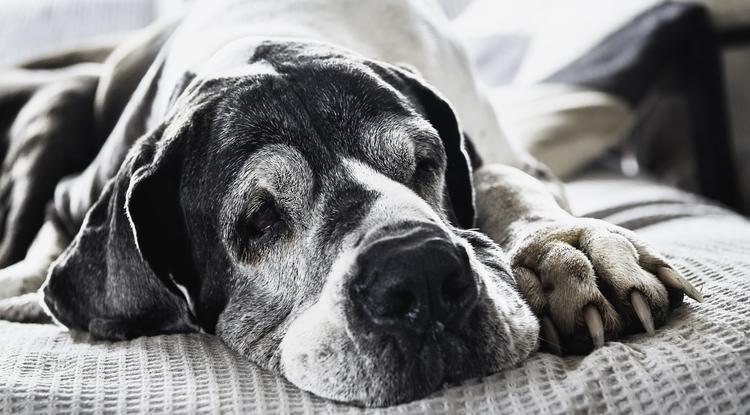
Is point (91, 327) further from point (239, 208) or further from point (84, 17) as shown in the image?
point (84, 17)

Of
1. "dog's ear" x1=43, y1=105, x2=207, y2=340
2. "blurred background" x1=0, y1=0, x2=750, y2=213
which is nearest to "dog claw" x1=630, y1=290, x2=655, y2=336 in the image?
"dog's ear" x1=43, y1=105, x2=207, y2=340

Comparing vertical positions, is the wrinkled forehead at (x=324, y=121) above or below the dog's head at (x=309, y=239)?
above

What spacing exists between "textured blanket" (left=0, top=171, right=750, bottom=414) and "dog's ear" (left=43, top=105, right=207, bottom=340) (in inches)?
2.8

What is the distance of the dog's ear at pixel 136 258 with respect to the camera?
1.62 metres

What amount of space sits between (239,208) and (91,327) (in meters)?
0.40

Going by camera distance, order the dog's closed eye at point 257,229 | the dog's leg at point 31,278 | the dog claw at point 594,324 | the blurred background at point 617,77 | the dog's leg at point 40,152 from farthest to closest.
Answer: the blurred background at point 617,77
the dog's leg at point 40,152
the dog's leg at point 31,278
the dog's closed eye at point 257,229
the dog claw at point 594,324

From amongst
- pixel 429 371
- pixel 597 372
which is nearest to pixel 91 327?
pixel 429 371

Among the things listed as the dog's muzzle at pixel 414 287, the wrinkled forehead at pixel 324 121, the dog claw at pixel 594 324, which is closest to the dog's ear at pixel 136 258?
the wrinkled forehead at pixel 324 121

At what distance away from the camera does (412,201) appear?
1468 millimetres

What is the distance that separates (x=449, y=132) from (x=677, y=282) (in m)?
0.58

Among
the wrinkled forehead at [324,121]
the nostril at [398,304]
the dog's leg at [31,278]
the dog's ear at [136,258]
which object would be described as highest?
the wrinkled forehead at [324,121]

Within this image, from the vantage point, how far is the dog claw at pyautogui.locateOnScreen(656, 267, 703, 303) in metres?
1.44

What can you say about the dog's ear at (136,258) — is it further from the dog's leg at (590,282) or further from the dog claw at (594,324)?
the dog claw at (594,324)

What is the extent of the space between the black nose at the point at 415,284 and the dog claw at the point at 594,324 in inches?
7.9
